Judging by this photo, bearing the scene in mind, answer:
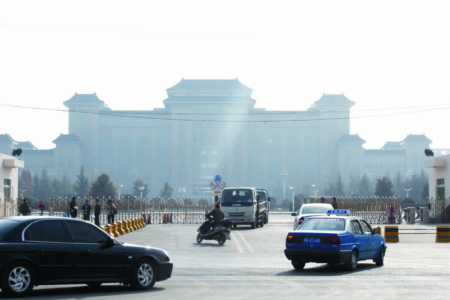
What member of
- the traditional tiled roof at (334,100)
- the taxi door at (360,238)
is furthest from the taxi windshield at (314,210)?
the traditional tiled roof at (334,100)

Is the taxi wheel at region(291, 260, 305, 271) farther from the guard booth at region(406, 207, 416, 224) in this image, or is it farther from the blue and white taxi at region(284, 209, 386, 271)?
the guard booth at region(406, 207, 416, 224)

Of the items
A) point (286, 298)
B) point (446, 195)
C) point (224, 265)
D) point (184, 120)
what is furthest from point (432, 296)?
point (184, 120)

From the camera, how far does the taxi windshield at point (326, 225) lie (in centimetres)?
1692

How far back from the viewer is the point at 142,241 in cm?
2831

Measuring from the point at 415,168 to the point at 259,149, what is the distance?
36.9 meters

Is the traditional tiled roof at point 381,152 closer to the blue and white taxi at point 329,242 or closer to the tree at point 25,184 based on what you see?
the tree at point 25,184

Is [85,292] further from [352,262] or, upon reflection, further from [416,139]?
[416,139]

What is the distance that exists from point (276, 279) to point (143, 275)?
3.17 meters

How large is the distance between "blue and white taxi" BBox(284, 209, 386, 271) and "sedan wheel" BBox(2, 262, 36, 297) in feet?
22.9

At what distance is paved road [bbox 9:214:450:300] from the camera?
12133 mm

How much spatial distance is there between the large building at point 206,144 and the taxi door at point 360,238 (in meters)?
121

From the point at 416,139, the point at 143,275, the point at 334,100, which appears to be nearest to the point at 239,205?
the point at 143,275

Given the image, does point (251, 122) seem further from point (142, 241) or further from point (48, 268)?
point (48, 268)

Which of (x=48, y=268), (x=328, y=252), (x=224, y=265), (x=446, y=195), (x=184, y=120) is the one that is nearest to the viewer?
(x=48, y=268)
